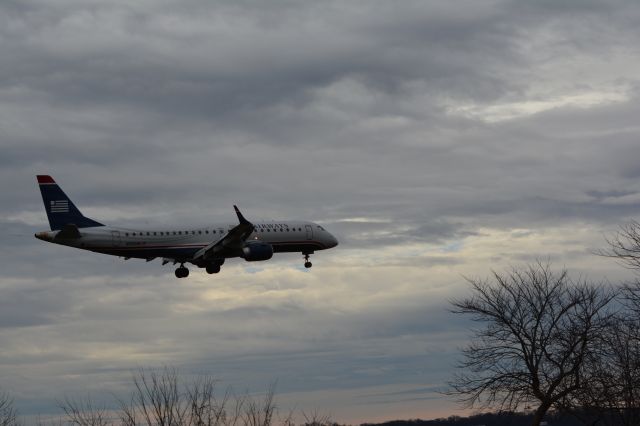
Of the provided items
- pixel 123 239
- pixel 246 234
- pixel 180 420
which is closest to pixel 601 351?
pixel 180 420

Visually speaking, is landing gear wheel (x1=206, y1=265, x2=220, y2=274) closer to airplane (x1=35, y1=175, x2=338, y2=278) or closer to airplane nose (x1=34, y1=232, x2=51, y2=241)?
airplane (x1=35, y1=175, x2=338, y2=278)

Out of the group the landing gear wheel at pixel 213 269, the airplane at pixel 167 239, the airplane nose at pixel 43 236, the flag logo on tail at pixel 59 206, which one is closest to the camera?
the airplane nose at pixel 43 236

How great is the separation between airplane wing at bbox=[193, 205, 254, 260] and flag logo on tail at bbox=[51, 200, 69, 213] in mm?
11291

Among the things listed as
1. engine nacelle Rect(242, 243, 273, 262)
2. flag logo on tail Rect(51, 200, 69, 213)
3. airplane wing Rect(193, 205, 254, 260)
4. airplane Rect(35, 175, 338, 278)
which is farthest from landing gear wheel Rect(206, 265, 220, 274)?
flag logo on tail Rect(51, 200, 69, 213)

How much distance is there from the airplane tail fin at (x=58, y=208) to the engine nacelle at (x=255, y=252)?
12528mm

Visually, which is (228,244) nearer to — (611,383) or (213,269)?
(213,269)

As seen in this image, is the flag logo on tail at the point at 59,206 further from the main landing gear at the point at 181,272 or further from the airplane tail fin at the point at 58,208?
the main landing gear at the point at 181,272

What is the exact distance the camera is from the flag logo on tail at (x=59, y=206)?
81500mm

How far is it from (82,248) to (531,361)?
4554 cm

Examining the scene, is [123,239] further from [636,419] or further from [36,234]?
[636,419]

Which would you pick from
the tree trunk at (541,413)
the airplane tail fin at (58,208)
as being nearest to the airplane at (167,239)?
the airplane tail fin at (58,208)

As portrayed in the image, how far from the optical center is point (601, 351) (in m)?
43.6

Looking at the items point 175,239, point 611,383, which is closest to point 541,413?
point 611,383

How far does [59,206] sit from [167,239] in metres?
9.25
